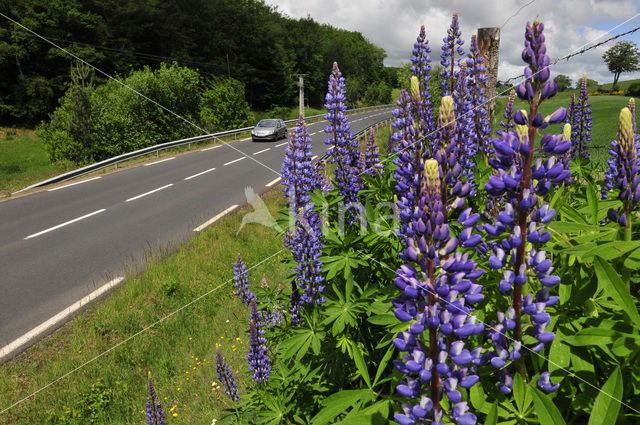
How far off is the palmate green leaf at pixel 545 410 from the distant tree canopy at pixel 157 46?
38079 mm

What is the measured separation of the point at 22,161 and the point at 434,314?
37.9 m

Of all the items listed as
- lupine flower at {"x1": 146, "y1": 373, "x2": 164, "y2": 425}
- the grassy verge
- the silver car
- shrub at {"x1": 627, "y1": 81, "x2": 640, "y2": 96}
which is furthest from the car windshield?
lupine flower at {"x1": 146, "y1": 373, "x2": 164, "y2": 425}

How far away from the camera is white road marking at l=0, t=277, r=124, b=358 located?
5.91 meters

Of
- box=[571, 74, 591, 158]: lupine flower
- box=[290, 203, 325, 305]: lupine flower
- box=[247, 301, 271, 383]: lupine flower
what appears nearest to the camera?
box=[290, 203, 325, 305]: lupine flower

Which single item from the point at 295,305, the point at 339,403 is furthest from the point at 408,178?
the point at 295,305

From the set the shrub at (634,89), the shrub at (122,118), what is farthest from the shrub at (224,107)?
the shrub at (634,89)

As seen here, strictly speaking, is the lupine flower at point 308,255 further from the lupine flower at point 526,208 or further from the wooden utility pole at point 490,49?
the wooden utility pole at point 490,49

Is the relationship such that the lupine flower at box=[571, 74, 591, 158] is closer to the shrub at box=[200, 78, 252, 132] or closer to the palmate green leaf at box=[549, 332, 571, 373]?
the palmate green leaf at box=[549, 332, 571, 373]

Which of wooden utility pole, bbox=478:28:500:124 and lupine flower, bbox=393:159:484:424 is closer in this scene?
lupine flower, bbox=393:159:484:424

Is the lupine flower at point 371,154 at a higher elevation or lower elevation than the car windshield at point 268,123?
lower

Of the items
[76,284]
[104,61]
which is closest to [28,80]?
[104,61]

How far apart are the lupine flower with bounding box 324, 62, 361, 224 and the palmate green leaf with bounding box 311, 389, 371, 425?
166 cm

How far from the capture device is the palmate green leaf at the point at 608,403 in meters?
1.15

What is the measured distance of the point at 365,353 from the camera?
100 inches
